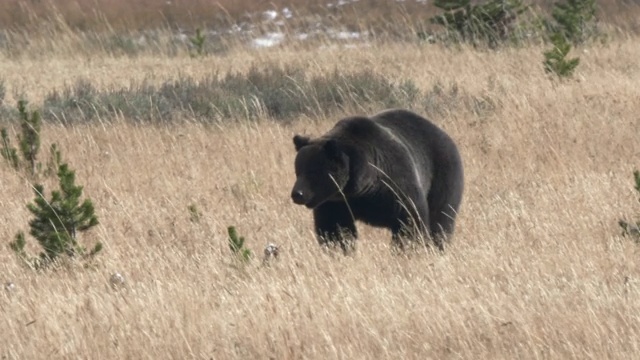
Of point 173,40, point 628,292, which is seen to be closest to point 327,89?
point 628,292

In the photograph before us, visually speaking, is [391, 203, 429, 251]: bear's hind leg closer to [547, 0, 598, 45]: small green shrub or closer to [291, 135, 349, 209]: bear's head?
[291, 135, 349, 209]: bear's head

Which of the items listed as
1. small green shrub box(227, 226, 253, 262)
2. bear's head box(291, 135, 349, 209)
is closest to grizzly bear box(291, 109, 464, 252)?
bear's head box(291, 135, 349, 209)

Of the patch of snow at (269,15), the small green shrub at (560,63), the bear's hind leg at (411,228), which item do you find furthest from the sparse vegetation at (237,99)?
the patch of snow at (269,15)

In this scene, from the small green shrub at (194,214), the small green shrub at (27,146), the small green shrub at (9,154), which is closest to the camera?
the small green shrub at (194,214)

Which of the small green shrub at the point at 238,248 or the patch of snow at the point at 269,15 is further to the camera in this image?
the patch of snow at the point at 269,15

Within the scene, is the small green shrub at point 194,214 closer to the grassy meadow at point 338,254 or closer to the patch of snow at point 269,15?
the grassy meadow at point 338,254

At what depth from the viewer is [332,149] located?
688cm

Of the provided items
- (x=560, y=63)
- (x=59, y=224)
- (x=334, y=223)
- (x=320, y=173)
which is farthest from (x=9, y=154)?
(x=560, y=63)

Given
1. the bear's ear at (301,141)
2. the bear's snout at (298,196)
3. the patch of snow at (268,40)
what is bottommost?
the patch of snow at (268,40)

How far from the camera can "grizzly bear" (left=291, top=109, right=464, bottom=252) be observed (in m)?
6.88

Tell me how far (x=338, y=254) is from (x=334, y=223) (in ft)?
1.23

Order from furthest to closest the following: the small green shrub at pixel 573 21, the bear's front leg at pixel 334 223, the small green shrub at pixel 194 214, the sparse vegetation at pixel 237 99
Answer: the small green shrub at pixel 573 21 → the sparse vegetation at pixel 237 99 → the small green shrub at pixel 194 214 → the bear's front leg at pixel 334 223

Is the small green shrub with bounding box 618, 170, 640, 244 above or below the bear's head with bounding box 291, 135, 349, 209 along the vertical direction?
below

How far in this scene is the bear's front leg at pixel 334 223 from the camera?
7.11m
